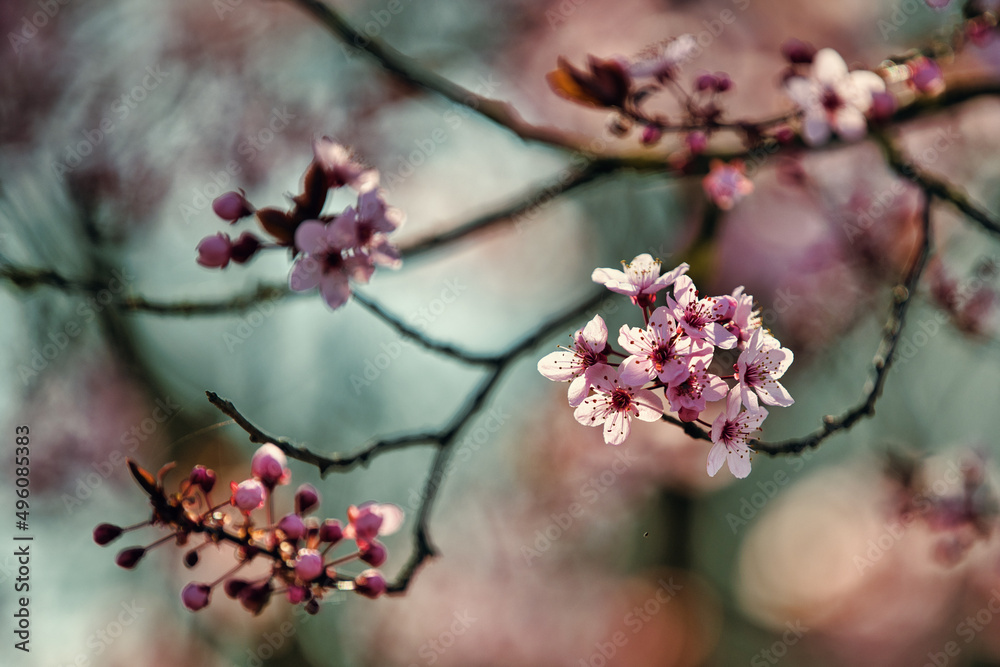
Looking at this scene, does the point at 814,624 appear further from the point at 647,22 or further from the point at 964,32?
the point at 964,32

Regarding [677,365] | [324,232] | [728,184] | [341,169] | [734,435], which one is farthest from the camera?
[728,184]

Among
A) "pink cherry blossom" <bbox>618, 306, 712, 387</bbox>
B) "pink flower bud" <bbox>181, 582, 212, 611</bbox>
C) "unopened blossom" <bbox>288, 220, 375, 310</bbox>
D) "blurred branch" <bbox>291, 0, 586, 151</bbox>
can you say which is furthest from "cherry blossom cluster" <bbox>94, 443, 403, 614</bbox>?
"blurred branch" <bbox>291, 0, 586, 151</bbox>

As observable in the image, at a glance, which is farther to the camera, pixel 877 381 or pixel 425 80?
pixel 425 80

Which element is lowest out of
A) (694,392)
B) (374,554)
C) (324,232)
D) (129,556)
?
(374,554)

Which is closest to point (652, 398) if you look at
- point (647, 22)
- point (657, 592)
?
point (647, 22)

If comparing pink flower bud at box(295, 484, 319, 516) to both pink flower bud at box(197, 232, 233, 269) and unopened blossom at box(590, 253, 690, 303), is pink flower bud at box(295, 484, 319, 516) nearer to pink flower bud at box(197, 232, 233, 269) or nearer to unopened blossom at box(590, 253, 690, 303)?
pink flower bud at box(197, 232, 233, 269)

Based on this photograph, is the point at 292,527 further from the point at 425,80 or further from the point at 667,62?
the point at 667,62

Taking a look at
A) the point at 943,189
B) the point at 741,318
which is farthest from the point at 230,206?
the point at 943,189

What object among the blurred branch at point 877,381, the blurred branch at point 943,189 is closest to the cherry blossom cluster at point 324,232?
the blurred branch at point 877,381
